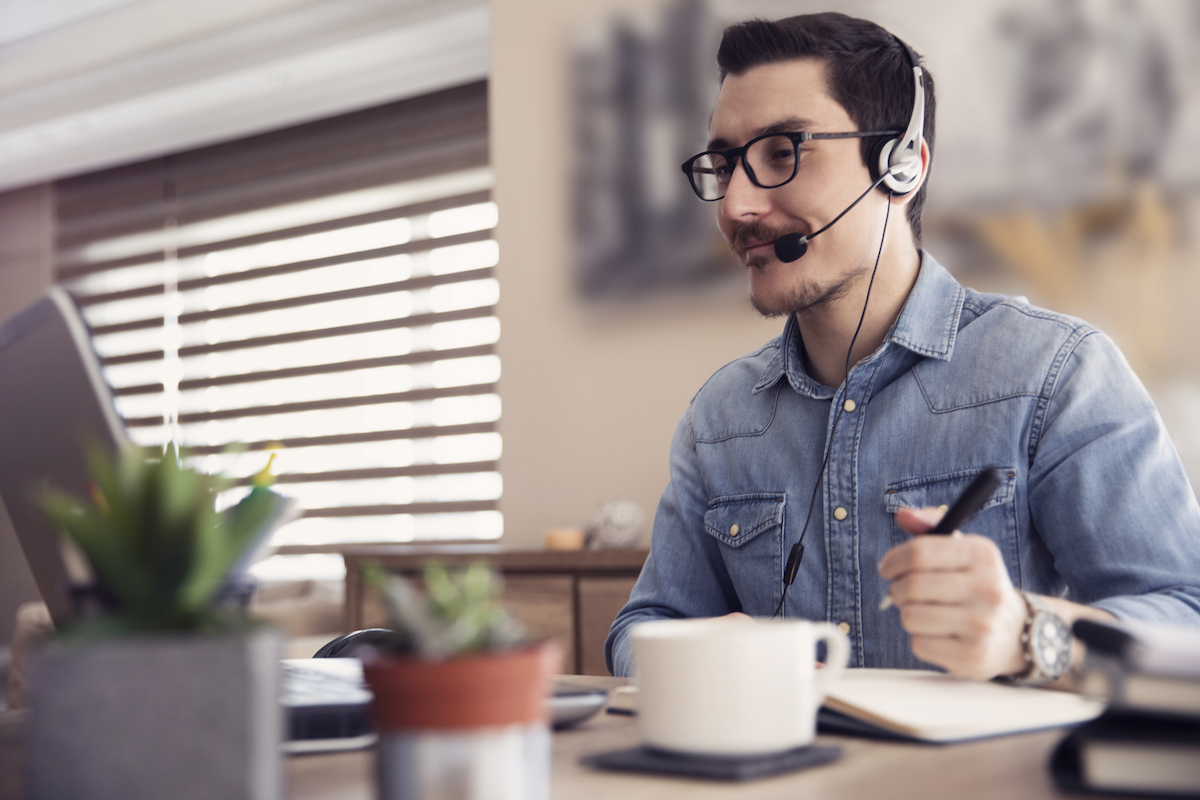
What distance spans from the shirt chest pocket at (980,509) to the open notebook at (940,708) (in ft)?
1.09

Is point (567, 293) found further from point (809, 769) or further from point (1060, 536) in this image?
point (809, 769)

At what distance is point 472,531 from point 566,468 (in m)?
0.78

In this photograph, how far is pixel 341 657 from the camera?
0.97 meters

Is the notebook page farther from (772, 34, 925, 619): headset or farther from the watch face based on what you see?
(772, 34, 925, 619): headset

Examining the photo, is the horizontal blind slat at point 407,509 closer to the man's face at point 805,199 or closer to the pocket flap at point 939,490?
the man's face at point 805,199

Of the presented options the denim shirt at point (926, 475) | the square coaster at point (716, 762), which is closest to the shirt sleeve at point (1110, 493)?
the denim shirt at point (926, 475)

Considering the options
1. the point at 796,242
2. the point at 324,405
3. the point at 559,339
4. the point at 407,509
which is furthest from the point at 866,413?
the point at 324,405

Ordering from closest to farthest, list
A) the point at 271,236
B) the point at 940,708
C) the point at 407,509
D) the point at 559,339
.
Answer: the point at 940,708, the point at 559,339, the point at 407,509, the point at 271,236

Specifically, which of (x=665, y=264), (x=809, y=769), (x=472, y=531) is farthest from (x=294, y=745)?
(x=472, y=531)

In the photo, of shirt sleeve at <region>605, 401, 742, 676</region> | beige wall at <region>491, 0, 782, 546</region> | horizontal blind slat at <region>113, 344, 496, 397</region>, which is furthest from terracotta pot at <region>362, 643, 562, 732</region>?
horizontal blind slat at <region>113, 344, 496, 397</region>

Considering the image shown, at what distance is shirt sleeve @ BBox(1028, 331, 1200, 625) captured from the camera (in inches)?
37.7

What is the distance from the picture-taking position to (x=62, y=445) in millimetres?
703

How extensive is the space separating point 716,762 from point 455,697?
0.20m

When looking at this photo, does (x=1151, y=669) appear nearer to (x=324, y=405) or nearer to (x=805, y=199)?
(x=805, y=199)
